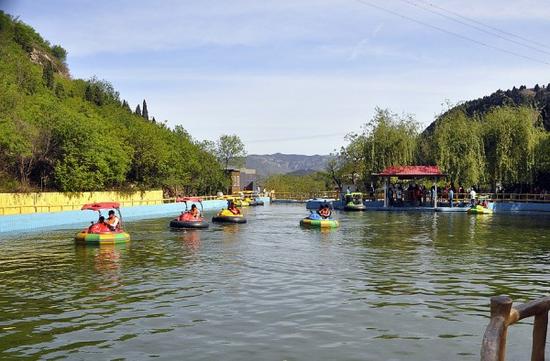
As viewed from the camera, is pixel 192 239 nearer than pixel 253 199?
Yes

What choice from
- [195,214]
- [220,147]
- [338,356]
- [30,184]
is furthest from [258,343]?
[220,147]

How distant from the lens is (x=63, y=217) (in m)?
37.4

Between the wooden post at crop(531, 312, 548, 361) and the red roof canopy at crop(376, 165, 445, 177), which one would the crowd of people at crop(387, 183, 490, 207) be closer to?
the red roof canopy at crop(376, 165, 445, 177)

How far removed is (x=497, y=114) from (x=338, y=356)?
51.5 metres

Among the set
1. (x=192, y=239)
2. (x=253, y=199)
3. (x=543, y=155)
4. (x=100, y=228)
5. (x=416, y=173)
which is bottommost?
(x=192, y=239)

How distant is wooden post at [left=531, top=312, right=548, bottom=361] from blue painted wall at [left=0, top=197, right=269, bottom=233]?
1178 inches

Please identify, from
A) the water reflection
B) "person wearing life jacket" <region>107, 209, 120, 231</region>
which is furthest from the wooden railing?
"person wearing life jacket" <region>107, 209, 120, 231</region>

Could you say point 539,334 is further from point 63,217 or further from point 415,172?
point 415,172

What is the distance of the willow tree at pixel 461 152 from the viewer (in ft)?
175

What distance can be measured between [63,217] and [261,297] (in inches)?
1067

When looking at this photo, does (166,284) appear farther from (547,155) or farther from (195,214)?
(547,155)

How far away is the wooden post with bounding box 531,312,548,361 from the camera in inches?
252

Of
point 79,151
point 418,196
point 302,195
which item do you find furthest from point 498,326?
point 302,195

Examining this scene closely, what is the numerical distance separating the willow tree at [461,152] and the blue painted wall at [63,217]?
24929mm
